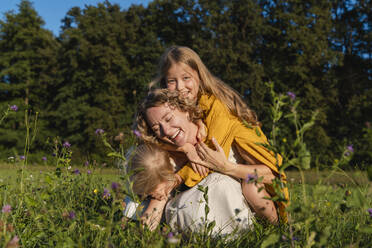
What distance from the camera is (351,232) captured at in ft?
8.50

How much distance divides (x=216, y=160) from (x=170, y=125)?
593 millimetres

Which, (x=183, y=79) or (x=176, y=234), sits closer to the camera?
(x=176, y=234)

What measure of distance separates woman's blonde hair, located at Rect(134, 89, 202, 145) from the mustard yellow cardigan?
165 mm

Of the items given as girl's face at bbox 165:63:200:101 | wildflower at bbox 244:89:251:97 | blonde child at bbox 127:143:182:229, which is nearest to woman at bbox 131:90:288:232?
blonde child at bbox 127:143:182:229

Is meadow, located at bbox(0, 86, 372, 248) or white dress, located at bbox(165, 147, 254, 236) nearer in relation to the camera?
meadow, located at bbox(0, 86, 372, 248)

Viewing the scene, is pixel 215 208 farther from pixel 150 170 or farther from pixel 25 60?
pixel 25 60

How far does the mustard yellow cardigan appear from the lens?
3.02 m

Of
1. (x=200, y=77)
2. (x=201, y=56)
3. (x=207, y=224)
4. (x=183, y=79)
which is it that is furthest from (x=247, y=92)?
(x=207, y=224)

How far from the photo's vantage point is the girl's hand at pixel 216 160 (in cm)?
294

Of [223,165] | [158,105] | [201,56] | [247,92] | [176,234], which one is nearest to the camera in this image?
[176,234]

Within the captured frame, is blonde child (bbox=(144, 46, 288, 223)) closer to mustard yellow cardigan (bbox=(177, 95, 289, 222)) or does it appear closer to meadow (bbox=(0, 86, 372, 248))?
mustard yellow cardigan (bbox=(177, 95, 289, 222))

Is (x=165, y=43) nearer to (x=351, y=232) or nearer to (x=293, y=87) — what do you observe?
(x=293, y=87)

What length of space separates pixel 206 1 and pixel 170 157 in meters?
25.2

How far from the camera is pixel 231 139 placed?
10.5 ft
